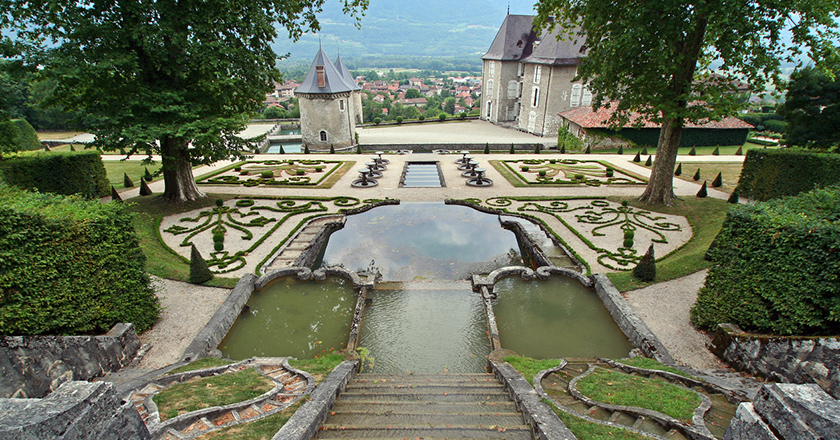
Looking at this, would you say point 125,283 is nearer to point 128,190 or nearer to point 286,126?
point 128,190

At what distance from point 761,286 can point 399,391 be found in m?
8.64

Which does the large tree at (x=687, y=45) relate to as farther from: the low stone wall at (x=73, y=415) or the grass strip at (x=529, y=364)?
the low stone wall at (x=73, y=415)

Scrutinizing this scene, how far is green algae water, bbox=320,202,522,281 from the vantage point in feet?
52.6

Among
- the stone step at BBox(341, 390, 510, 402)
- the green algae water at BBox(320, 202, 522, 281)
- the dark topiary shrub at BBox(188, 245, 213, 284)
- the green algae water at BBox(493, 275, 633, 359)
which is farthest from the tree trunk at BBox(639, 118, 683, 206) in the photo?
the dark topiary shrub at BBox(188, 245, 213, 284)

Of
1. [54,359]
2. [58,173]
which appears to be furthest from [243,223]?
[54,359]

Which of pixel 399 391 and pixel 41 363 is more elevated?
pixel 41 363

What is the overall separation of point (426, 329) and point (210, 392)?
6.13 metres

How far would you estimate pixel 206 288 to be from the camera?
13.3 metres

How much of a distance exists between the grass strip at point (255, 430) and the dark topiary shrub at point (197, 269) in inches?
345

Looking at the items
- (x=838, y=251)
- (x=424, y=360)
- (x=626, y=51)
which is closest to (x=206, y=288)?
(x=424, y=360)

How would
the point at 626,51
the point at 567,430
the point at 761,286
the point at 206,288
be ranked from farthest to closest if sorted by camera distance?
the point at 626,51, the point at 206,288, the point at 761,286, the point at 567,430

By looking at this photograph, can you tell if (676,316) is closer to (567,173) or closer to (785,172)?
(785,172)

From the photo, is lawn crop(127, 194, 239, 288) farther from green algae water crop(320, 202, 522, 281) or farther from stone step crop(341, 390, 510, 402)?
stone step crop(341, 390, 510, 402)

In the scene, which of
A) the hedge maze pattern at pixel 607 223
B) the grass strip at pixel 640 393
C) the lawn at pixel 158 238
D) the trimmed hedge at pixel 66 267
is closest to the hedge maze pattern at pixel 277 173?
the lawn at pixel 158 238
